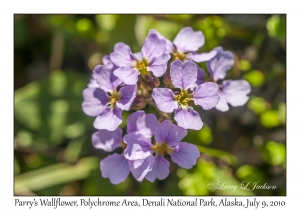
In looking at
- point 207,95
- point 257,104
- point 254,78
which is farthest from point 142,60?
point 257,104

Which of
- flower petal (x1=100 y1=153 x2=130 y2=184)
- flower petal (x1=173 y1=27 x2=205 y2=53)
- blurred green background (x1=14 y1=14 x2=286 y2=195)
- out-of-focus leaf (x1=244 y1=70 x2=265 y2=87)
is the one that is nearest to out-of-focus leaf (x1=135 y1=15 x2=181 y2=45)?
blurred green background (x1=14 y1=14 x2=286 y2=195)

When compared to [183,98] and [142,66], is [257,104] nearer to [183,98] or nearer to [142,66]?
[183,98]

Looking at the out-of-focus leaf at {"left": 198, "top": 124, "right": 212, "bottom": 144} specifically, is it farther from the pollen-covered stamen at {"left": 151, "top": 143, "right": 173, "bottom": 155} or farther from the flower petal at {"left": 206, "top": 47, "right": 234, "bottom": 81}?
the pollen-covered stamen at {"left": 151, "top": 143, "right": 173, "bottom": 155}

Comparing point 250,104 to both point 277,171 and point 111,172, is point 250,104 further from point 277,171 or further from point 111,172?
point 111,172
